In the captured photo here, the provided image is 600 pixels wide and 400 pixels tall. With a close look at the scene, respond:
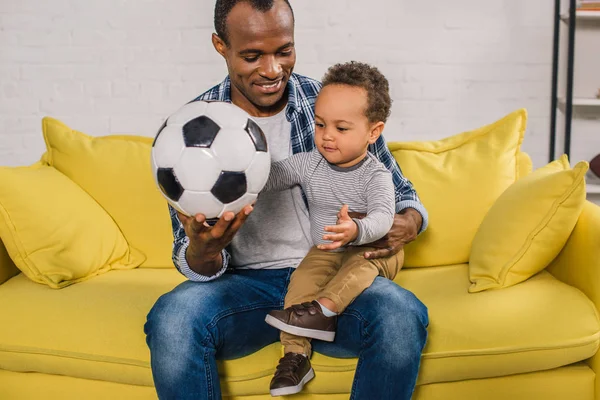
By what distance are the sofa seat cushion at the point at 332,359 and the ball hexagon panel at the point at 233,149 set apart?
514 mm

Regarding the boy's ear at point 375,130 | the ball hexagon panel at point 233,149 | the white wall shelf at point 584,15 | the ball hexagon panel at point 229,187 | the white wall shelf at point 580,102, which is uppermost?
the white wall shelf at point 584,15

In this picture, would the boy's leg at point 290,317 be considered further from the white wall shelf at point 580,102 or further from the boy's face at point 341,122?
the white wall shelf at point 580,102

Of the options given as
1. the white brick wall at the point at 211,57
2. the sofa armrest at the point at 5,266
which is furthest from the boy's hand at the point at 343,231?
the white brick wall at the point at 211,57

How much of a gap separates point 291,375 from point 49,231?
869mm

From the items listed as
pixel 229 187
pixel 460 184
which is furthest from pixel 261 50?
pixel 460 184

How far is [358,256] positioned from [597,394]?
684mm

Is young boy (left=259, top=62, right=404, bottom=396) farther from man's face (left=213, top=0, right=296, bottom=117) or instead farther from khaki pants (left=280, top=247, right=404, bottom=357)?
man's face (left=213, top=0, right=296, bottom=117)

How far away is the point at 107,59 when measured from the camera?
10.0ft

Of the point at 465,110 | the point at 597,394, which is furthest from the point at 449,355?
the point at 465,110

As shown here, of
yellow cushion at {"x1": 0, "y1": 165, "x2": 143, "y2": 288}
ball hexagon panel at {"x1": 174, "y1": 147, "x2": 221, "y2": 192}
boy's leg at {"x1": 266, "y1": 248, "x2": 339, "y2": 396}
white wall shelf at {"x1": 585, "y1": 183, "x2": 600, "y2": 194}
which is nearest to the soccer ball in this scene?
ball hexagon panel at {"x1": 174, "y1": 147, "x2": 221, "y2": 192}

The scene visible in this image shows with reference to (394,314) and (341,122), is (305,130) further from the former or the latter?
(394,314)

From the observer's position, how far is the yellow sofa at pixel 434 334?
1673 millimetres

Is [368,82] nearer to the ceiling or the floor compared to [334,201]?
nearer to the ceiling

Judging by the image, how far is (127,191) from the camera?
7.22 feet
